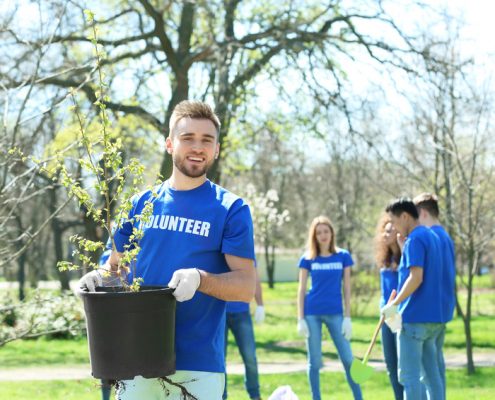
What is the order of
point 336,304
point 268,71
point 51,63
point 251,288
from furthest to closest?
1. point 268,71
2. point 51,63
3. point 336,304
4. point 251,288

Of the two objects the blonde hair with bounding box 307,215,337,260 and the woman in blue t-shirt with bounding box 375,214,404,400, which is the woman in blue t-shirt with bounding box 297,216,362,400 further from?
the woman in blue t-shirt with bounding box 375,214,404,400

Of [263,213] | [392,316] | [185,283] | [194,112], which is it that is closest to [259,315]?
[392,316]

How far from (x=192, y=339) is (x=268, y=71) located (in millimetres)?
9463

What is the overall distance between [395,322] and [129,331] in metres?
3.73

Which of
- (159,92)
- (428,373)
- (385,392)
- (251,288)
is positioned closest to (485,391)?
(385,392)

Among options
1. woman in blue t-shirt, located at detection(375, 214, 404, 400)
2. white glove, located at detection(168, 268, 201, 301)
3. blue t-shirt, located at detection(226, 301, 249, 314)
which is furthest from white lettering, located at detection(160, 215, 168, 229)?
blue t-shirt, located at detection(226, 301, 249, 314)

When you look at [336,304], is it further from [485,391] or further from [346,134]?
[346,134]

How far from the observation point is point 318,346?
7.43 metres

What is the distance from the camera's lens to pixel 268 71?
12.2m

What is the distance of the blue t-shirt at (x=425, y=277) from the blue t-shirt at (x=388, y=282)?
1025mm

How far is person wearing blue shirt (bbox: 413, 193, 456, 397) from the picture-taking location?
19.3 ft

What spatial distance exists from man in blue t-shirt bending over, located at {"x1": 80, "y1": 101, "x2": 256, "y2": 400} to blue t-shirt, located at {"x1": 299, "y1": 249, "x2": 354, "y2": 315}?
447cm

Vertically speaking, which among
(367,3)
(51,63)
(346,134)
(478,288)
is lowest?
(478,288)

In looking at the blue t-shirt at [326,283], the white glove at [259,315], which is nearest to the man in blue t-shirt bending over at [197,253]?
the blue t-shirt at [326,283]
